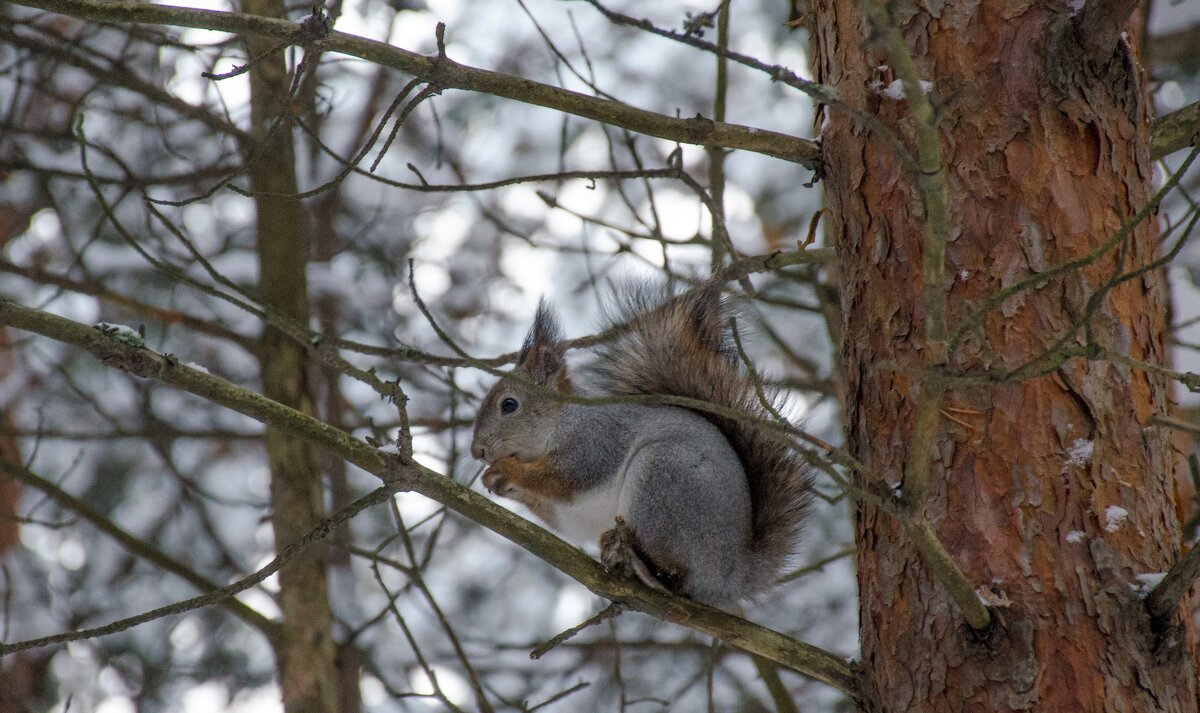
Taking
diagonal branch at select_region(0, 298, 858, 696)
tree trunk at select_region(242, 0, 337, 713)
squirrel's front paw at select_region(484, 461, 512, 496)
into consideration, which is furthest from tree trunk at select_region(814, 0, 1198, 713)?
tree trunk at select_region(242, 0, 337, 713)

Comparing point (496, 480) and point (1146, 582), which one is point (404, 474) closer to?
point (496, 480)

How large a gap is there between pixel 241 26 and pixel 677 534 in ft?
3.58

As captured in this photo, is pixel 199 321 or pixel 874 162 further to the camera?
pixel 199 321

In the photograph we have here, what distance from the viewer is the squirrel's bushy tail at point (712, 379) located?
2033mm

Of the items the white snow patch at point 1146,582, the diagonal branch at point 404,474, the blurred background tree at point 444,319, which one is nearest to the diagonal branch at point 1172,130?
the blurred background tree at point 444,319

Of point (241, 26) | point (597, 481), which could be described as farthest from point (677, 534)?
point (241, 26)

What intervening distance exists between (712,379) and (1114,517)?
2.78 ft

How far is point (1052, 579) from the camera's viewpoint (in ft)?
4.50

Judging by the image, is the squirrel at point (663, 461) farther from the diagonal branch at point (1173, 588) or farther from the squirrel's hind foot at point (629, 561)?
the diagonal branch at point (1173, 588)

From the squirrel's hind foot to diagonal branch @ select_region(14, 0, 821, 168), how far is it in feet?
2.20

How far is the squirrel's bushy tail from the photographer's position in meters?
2.03

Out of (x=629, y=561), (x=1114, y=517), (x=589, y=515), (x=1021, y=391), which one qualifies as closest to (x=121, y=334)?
(x=629, y=561)

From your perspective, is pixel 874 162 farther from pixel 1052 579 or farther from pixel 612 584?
pixel 612 584

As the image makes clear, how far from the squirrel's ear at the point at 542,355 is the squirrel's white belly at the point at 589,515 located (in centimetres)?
34
